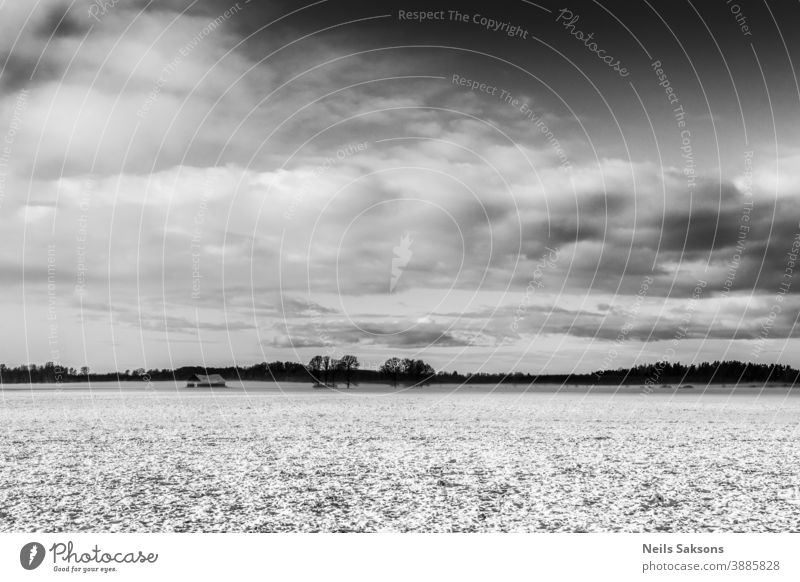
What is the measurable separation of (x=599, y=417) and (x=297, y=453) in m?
29.0

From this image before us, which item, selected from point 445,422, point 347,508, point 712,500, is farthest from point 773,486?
point 445,422

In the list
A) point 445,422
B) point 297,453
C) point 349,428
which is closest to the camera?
point 297,453

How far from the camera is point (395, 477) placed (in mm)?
23844

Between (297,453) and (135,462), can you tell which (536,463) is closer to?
(297,453)

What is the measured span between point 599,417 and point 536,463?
88.0 feet

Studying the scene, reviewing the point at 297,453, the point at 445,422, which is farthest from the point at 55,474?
the point at 445,422

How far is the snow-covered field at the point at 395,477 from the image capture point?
18031mm

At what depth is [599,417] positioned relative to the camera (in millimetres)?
52406

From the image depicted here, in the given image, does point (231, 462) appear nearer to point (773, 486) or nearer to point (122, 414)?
point (773, 486)

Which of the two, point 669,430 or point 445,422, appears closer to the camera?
point 669,430

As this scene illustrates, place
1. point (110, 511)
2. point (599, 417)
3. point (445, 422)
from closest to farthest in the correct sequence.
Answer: point (110, 511), point (445, 422), point (599, 417)

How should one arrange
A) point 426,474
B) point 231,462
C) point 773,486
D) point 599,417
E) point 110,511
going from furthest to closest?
1. point 599,417
2. point 231,462
3. point 426,474
4. point 773,486
5. point 110,511

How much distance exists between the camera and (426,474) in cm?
2453

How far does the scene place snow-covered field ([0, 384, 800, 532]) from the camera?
18031mm
